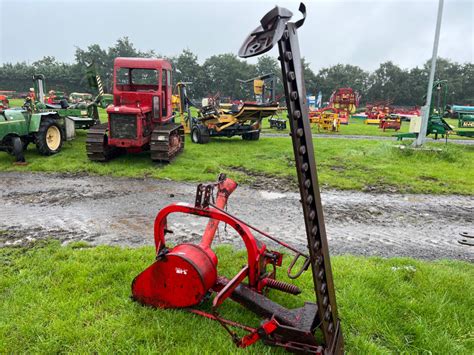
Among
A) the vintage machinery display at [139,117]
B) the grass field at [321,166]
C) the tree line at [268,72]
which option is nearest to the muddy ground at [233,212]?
the grass field at [321,166]

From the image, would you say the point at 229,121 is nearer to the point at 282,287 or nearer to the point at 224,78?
the point at 282,287

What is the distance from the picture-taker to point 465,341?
2.63 meters

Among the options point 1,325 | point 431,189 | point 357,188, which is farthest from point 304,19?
point 431,189

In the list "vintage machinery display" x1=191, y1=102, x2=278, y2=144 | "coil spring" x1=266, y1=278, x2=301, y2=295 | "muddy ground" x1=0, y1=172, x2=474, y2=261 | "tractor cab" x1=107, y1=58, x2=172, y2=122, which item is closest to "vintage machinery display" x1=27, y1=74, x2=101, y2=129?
"tractor cab" x1=107, y1=58, x2=172, y2=122

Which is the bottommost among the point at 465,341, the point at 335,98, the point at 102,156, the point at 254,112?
the point at 465,341

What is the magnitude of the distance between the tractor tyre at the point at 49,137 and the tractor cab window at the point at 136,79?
2.14m

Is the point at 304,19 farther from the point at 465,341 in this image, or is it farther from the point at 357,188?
the point at 357,188

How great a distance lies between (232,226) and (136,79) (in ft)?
27.0

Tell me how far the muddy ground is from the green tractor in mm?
1415

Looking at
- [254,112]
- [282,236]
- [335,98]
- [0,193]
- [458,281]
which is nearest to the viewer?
[458,281]

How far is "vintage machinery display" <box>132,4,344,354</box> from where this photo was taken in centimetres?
168

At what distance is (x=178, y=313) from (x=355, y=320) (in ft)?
4.64

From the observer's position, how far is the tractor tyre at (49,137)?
30.2ft

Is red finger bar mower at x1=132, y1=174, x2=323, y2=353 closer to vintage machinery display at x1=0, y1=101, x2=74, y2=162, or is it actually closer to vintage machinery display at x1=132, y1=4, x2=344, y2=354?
vintage machinery display at x1=132, y1=4, x2=344, y2=354
